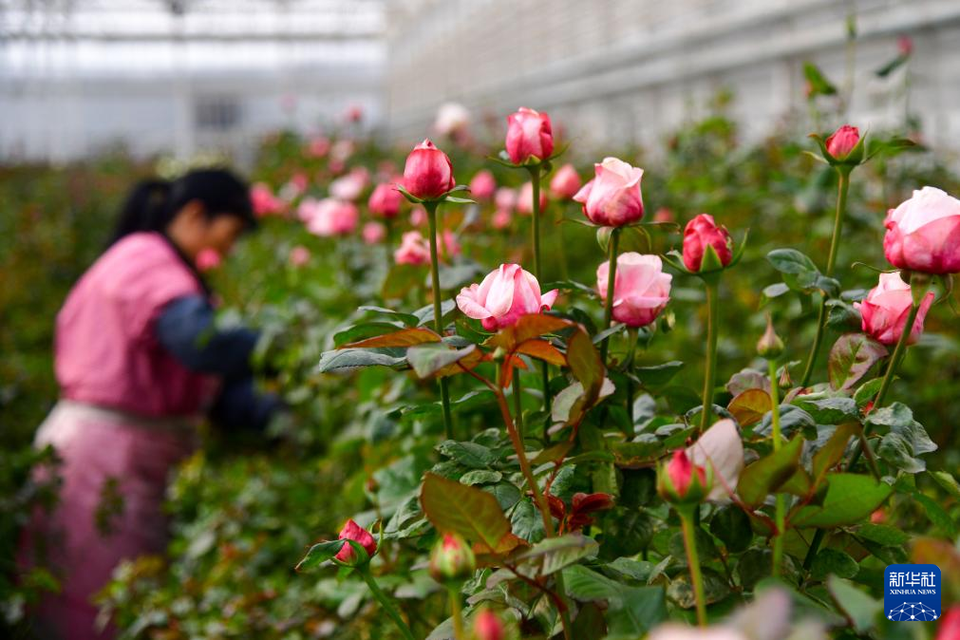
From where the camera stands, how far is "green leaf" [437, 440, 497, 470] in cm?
57

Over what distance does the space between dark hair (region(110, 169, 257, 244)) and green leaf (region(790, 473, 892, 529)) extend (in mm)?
2112

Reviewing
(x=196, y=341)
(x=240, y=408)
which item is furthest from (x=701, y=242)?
(x=240, y=408)

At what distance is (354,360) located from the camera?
54 centimetres

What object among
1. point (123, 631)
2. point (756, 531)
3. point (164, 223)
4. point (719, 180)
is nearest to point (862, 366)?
point (756, 531)

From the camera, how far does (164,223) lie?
2.45m

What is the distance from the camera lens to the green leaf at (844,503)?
469 mm

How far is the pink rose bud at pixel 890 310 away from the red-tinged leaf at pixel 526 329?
208 millimetres

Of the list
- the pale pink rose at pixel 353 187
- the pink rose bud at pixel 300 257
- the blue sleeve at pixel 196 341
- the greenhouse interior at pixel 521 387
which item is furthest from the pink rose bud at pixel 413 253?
the blue sleeve at pixel 196 341

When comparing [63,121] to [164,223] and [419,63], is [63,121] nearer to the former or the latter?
[419,63]

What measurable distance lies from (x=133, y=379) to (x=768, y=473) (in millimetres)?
1970

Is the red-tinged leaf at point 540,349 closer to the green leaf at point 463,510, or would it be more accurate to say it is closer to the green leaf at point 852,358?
the green leaf at point 463,510

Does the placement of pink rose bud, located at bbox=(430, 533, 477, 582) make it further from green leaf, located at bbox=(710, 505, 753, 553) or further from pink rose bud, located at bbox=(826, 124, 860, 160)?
pink rose bud, located at bbox=(826, 124, 860, 160)

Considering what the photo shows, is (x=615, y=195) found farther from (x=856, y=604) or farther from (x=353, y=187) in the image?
(x=353, y=187)

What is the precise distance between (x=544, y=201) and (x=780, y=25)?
4353 millimetres
